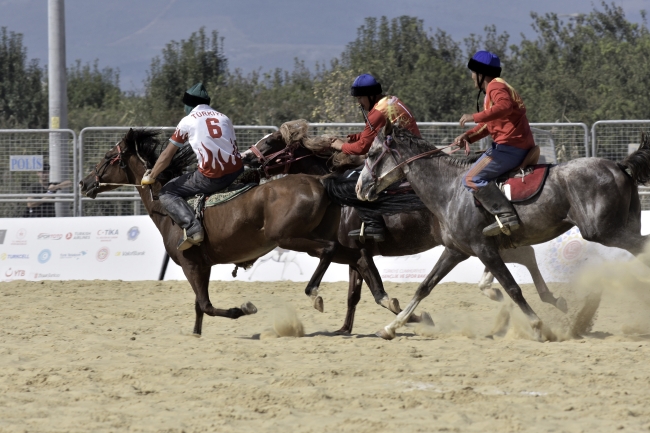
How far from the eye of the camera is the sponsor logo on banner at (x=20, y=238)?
12.4m

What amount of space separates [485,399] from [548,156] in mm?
8238

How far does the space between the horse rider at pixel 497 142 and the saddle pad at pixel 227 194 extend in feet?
6.38

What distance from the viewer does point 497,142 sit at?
7371 mm

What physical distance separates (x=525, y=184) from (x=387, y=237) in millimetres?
1434

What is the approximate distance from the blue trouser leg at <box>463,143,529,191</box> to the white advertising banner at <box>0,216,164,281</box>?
5.79 metres

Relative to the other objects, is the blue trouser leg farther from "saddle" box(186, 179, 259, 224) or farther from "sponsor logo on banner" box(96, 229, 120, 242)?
"sponsor logo on banner" box(96, 229, 120, 242)

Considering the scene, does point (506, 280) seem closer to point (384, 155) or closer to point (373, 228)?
point (373, 228)

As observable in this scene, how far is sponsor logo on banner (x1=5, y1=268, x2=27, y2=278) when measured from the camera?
481 inches

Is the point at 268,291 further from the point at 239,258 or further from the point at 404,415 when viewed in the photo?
the point at 404,415

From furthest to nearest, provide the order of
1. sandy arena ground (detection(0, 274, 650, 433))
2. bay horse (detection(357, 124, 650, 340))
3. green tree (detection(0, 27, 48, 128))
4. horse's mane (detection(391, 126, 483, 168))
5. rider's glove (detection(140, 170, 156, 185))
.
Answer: green tree (detection(0, 27, 48, 128)), rider's glove (detection(140, 170, 156, 185)), horse's mane (detection(391, 126, 483, 168)), bay horse (detection(357, 124, 650, 340)), sandy arena ground (detection(0, 274, 650, 433))

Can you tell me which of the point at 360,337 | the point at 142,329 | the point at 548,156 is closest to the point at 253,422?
the point at 360,337

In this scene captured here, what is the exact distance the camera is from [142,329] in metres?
8.63

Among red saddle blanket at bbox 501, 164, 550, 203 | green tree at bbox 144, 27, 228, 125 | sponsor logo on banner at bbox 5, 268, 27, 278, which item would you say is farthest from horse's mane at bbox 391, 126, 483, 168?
green tree at bbox 144, 27, 228, 125

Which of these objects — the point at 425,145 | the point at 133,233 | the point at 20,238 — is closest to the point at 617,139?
the point at 425,145
